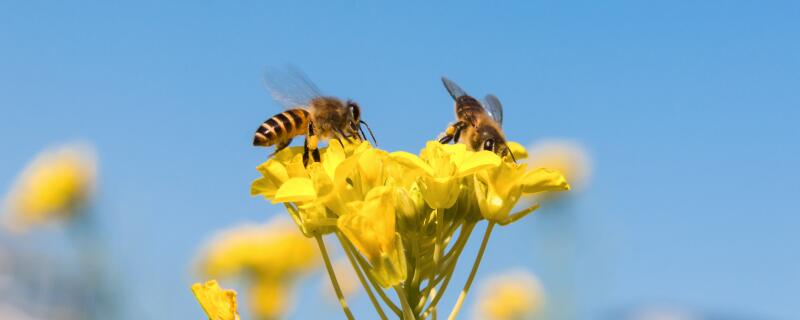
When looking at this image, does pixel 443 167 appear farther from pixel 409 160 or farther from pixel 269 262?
pixel 269 262

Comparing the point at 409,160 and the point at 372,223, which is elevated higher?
the point at 409,160

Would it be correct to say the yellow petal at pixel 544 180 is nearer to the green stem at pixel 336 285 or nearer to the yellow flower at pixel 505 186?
the yellow flower at pixel 505 186

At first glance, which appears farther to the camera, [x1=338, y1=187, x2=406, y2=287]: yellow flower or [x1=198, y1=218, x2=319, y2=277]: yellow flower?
[x1=198, y1=218, x2=319, y2=277]: yellow flower

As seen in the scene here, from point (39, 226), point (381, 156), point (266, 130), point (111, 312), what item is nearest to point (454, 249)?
point (381, 156)

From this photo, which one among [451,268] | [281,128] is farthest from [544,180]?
[281,128]

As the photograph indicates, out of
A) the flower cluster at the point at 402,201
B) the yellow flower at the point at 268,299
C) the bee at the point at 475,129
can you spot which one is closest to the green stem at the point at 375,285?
the flower cluster at the point at 402,201

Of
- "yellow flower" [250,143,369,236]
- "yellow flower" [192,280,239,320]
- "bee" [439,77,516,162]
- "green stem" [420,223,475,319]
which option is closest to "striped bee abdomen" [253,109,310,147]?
"yellow flower" [250,143,369,236]

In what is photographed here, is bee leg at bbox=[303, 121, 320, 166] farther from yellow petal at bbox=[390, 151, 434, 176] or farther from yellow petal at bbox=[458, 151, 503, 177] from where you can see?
yellow petal at bbox=[458, 151, 503, 177]
